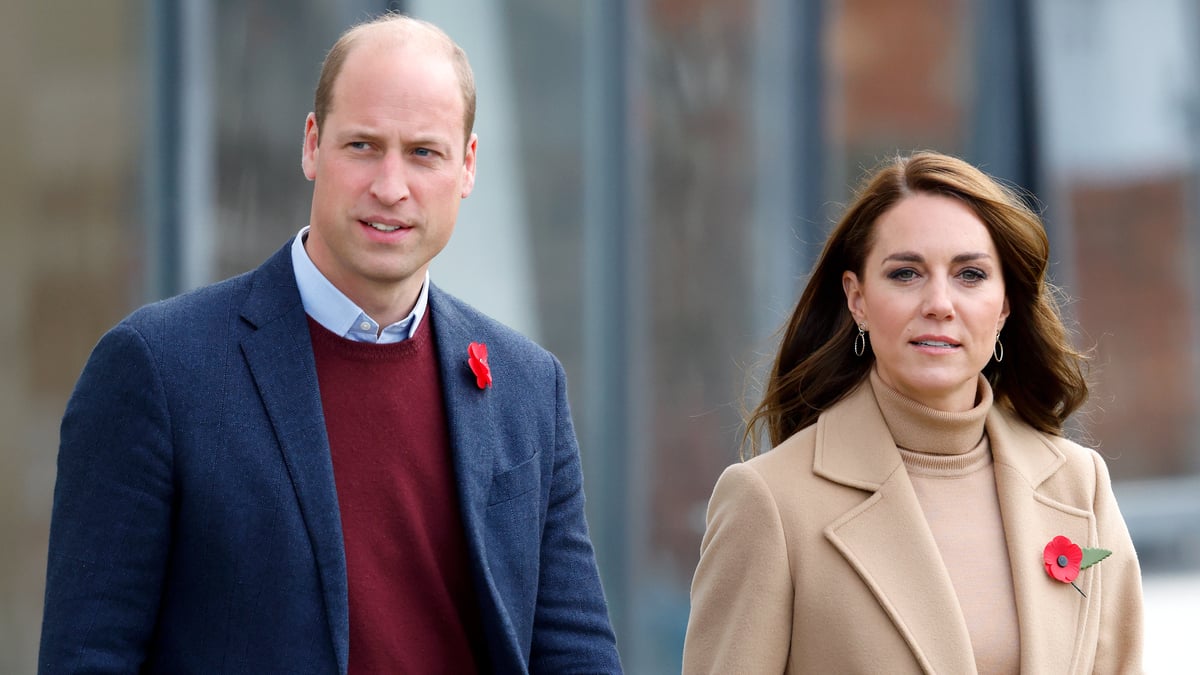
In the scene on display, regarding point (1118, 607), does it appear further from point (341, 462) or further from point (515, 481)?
point (341, 462)

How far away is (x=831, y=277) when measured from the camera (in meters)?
3.17

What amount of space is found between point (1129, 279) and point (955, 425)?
Result: 17.4 ft

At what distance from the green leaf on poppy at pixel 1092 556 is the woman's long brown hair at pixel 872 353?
1.02 feet

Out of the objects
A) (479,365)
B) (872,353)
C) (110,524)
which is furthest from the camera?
(872,353)

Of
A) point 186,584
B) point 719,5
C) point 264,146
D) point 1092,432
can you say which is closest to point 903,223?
point 186,584

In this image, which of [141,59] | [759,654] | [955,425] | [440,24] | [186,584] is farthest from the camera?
[440,24]

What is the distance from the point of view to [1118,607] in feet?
9.95

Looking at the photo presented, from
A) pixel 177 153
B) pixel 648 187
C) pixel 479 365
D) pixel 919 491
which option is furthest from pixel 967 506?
pixel 648 187

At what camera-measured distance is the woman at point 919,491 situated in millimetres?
2826

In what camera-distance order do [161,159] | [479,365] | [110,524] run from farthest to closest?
[161,159] → [479,365] → [110,524]

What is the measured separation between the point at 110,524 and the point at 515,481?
66cm

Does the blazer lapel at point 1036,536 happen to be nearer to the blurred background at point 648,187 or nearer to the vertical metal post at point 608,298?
the blurred background at point 648,187

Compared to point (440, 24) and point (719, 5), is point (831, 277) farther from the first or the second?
point (719, 5)

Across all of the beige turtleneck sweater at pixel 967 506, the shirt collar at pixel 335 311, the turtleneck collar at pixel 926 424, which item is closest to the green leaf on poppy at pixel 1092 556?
the beige turtleneck sweater at pixel 967 506
